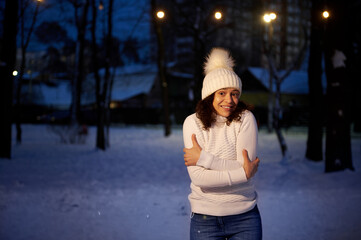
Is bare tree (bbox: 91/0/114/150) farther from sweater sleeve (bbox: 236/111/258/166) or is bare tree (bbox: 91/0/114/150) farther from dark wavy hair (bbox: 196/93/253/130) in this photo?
sweater sleeve (bbox: 236/111/258/166)

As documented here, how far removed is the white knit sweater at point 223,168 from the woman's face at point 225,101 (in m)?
0.08

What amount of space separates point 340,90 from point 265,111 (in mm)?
26599

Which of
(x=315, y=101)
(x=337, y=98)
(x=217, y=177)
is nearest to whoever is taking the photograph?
(x=217, y=177)

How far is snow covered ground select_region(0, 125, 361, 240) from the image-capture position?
5340mm

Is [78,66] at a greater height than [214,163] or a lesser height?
greater

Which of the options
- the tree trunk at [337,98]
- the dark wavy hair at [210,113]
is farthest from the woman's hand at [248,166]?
the tree trunk at [337,98]

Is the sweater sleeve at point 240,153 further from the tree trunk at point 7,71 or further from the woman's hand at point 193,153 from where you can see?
the tree trunk at point 7,71

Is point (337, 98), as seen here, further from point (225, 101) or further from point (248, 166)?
point (248, 166)

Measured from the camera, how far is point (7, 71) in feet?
35.2

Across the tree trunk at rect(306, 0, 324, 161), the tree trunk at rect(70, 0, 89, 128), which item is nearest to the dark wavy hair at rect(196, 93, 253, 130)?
the tree trunk at rect(306, 0, 324, 161)

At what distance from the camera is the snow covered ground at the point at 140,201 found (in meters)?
5.34

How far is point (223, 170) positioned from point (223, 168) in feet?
0.05

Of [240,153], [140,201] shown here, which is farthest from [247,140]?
[140,201]

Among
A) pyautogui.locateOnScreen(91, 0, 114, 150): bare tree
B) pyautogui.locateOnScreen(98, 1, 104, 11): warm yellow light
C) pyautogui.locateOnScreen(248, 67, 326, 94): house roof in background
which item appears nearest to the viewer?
pyautogui.locateOnScreen(91, 0, 114, 150): bare tree
